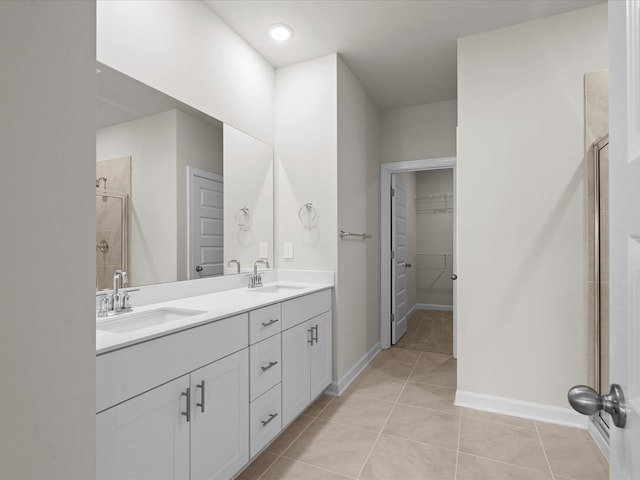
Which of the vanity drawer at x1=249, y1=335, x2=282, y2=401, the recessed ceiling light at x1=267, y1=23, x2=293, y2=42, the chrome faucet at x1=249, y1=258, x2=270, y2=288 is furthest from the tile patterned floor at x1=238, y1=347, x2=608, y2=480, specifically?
the recessed ceiling light at x1=267, y1=23, x2=293, y2=42

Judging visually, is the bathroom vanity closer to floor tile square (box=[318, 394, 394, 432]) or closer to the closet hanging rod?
floor tile square (box=[318, 394, 394, 432])

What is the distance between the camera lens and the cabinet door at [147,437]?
41.8 inches

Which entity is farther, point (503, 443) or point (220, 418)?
point (503, 443)

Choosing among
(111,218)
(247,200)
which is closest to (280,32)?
(247,200)

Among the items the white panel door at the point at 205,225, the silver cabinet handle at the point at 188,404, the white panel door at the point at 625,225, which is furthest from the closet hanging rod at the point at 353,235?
the white panel door at the point at 625,225

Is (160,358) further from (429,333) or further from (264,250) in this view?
(429,333)

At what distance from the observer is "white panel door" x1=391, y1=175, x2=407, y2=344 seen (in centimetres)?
391

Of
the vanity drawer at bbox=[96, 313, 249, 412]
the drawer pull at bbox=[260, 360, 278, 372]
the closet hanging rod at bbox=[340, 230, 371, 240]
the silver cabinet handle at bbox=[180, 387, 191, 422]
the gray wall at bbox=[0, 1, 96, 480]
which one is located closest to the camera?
the gray wall at bbox=[0, 1, 96, 480]

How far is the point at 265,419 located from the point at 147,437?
28.7 inches

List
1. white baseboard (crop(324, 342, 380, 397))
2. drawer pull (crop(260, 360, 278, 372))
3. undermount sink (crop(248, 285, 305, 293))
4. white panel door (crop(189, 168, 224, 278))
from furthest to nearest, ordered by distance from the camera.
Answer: white baseboard (crop(324, 342, 380, 397))
undermount sink (crop(248, 285, 305, 293))
white panel door (crop(189, 168, 224, 278))
drawer pull (crop(260, 360, 278, 372))

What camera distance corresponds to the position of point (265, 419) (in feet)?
5.89

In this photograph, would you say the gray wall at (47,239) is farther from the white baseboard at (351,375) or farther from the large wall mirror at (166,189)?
the white baseboard at (351,375)

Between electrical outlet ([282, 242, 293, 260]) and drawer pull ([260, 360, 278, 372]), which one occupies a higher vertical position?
electrical outlet ([282, 242, 293, 260])

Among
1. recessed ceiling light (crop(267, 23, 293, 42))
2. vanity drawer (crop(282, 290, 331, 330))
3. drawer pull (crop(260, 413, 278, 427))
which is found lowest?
drawer pull (crop(260, 413, 278, 427))
